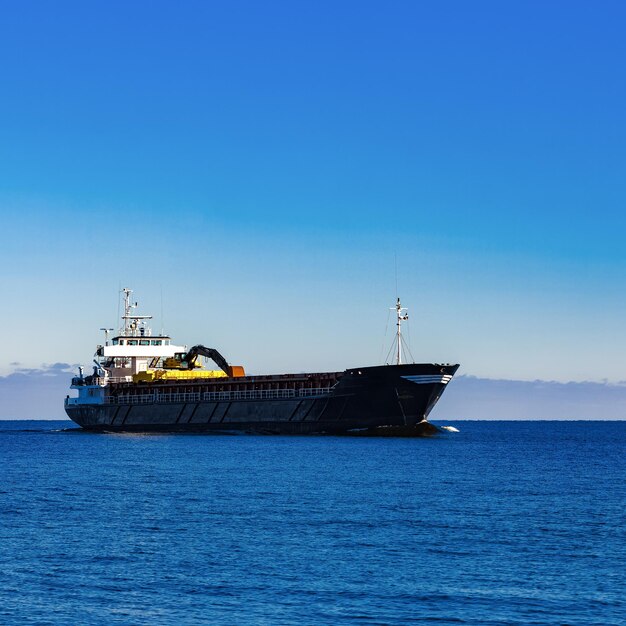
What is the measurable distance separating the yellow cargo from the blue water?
5647cm

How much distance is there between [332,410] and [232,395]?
17.4m

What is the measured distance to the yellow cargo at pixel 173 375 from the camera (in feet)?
422

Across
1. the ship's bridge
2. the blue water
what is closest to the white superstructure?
the ship's bridge

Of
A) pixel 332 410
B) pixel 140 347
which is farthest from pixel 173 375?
pixel 332 410

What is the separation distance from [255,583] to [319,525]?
473 inches

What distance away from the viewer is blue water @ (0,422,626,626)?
27.4 meters

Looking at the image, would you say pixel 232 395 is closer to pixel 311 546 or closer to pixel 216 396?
pixel 216 396

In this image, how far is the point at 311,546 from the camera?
36875 mm

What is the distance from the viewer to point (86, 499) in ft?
174

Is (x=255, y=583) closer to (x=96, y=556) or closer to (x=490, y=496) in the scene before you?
(x=96, y=556)

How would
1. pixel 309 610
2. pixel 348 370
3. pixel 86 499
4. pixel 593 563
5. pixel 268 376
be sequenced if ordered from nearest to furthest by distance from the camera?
pixel 309 610 < pixel 593 563 < pixel 86 499 < pixel 348 370 < pixel 268 376

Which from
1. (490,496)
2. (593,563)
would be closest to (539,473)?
(490,496)

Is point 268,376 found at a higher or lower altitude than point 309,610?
higher

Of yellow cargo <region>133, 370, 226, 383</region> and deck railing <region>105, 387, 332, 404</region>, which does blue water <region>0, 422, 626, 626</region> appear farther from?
yellow cargo <region>133, 370, 226, 383</region>
